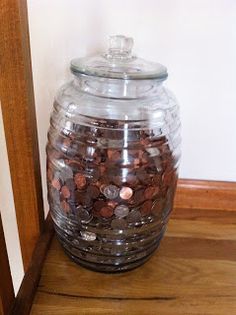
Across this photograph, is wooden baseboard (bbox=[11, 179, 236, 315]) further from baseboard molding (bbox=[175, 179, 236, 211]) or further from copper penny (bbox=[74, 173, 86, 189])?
copper penny (bbox=[74, 173, 86, 189])

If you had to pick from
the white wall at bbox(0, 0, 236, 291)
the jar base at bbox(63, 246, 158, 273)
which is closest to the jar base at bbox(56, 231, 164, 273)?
the jar base at bbox(63, 246, 158, 273)

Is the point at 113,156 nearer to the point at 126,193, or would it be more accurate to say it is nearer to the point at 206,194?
the point at 126,193

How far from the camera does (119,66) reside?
59 cm

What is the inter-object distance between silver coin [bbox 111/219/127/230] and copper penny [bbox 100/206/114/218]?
16mm

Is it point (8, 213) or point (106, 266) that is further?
point (8, 213)

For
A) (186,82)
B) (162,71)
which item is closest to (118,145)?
(162,71)

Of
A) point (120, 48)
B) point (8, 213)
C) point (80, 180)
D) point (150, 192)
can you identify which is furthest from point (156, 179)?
point (8, 213)

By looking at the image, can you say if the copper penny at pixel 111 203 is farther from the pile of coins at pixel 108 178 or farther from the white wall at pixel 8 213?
the white wall at pixel 8 213

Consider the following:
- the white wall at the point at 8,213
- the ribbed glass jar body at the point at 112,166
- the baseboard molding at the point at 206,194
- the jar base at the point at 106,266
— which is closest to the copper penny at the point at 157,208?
the ribbed glass jar body at the point at 112,166

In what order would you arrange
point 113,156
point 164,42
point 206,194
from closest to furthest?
1. point 113,156
2. point 164,42
3. point 206,194

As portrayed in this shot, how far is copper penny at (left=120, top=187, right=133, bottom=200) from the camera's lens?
58 centimetres

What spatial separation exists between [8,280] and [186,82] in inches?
20.7

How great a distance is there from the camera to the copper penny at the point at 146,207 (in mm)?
604

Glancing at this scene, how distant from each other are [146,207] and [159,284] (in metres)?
0.16
